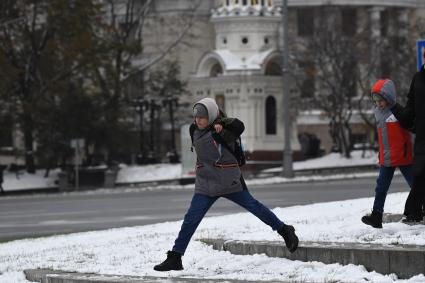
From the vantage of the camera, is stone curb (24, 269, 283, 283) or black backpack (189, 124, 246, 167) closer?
stone curb (24, 269, 283, 283)

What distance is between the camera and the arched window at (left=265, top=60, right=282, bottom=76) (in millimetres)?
60312

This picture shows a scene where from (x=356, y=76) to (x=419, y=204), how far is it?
49.2 m

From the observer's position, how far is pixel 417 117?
46.0 feet

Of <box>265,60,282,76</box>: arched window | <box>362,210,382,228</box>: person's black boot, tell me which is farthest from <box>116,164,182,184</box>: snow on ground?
<box>362,210,382,228</box>: person's black boot

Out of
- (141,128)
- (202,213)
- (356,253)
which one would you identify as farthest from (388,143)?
(141,128)

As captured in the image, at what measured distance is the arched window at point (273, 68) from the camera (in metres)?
60.3

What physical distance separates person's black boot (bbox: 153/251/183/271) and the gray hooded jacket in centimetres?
71

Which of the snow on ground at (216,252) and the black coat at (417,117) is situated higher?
the black coat at (417,117)

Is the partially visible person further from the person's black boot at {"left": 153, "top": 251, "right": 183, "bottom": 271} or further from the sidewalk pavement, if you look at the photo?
the person's black boot at {"left": 153, "top": 251, "right": 183, "bottom": 271}

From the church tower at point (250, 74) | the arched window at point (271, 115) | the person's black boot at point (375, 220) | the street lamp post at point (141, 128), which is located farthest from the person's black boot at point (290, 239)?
the street lamp post at point (141, 128)

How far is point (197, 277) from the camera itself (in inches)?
473

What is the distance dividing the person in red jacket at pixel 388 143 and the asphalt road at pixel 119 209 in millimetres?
8993

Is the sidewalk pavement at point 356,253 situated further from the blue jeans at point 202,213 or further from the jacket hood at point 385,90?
the jacket hood at point 385,90

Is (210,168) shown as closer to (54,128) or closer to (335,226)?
(335,226)
